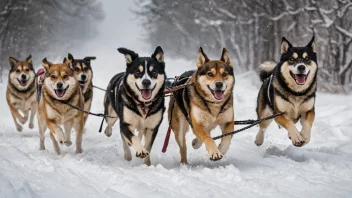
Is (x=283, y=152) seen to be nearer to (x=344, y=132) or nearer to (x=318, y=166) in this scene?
(x=318, y=166)

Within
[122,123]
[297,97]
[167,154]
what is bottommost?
[167,154]

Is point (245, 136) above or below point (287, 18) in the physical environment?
below

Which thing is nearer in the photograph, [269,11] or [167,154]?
[167,154]

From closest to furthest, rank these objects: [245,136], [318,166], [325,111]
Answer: [318,166] < [245,136] < [325,111]

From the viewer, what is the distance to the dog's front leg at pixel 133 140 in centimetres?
520

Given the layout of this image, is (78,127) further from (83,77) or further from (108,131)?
(83,77)

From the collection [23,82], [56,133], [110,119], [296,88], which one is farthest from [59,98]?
[296,88]

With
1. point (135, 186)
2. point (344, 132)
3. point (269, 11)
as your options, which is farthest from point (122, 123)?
point (269, 11)

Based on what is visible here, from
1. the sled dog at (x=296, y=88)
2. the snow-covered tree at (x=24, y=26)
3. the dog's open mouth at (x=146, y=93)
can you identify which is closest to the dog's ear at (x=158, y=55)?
the dog's open mouth at (x=146, y=93)

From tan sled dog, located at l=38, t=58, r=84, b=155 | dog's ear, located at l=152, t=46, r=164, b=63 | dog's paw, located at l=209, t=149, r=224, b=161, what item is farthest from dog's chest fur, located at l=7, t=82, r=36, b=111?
dog's paw, located at l=209, t=149, r=224, b=161

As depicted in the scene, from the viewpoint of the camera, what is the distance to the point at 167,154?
6617 millimetres

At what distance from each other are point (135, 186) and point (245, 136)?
189 inches

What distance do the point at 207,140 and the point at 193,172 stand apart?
0.43m

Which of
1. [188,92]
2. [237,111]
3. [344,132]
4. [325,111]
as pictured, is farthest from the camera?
[237,111]
